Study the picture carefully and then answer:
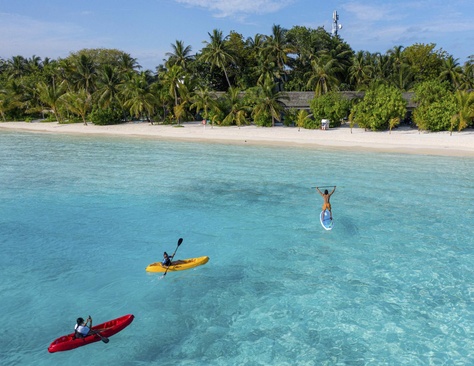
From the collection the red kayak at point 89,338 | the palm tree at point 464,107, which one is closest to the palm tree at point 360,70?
the palm tree at point 464,107

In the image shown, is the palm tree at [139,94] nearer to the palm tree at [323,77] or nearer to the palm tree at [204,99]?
the palm tree at [204,99]

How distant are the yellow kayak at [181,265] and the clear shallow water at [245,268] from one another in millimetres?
353

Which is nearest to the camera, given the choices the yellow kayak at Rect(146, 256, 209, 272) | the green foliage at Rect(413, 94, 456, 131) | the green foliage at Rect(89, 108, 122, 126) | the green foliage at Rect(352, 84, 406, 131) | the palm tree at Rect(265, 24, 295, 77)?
the yellow kayak at Rect(146, 256, 209, 272)

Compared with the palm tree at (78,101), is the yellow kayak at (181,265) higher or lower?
lower

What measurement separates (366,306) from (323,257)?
11.2 feet

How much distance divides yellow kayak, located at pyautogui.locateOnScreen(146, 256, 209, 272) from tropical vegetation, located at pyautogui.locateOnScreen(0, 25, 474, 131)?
3621cm

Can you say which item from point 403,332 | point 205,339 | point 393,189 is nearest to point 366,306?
point 403,332

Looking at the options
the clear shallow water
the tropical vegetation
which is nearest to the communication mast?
the tropical vegetation

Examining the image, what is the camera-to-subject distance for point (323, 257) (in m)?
15.2

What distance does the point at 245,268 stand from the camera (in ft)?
47.5

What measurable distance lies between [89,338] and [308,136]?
39.0 metres

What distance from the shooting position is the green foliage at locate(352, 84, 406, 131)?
43.6m

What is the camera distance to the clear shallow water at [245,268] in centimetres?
1038

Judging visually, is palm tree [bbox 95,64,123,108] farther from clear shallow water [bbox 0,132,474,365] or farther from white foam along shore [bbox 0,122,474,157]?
clear shallow water [bbox 0,132,474,365]
